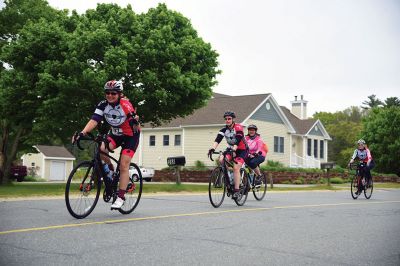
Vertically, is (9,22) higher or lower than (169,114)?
higher

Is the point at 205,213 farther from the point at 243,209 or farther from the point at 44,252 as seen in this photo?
the point at 44,252

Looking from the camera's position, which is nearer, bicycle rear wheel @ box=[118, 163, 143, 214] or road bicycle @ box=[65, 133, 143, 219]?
road bicycle @ box=[65, 133, 143, 219]

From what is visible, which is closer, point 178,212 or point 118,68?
point 178,212

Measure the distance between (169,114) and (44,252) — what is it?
1831 cm

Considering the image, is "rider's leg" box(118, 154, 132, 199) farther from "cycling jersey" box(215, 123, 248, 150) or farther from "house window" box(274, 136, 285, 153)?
"house window" box(274, 136, 285, 153)

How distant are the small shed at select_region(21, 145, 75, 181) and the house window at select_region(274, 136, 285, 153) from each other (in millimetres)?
30167

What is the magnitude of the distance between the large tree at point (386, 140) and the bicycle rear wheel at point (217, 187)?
130 feet

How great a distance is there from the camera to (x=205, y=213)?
31.3 feet

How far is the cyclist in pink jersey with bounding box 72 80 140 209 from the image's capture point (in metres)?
7.64

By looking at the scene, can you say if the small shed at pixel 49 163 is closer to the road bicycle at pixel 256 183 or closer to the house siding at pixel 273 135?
the house siding at pixel 273 135

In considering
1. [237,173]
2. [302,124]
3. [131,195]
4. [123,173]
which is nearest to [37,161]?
[302,124]

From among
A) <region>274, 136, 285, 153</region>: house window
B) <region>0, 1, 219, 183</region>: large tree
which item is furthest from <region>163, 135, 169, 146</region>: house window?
<region>0, 1, 219, 183</region>: large tree

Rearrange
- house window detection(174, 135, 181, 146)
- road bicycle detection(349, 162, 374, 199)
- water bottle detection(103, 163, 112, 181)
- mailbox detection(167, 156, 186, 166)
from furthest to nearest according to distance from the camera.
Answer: house window detection(174, 135, 181, 146)
mailbox detection(167, 156, 186, 166)
road bicycle detection(349, 162, 374, 199)
water bottle detection(103, 163, 112, 181)

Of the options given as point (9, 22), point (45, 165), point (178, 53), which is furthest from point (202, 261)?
point (45, 165)
